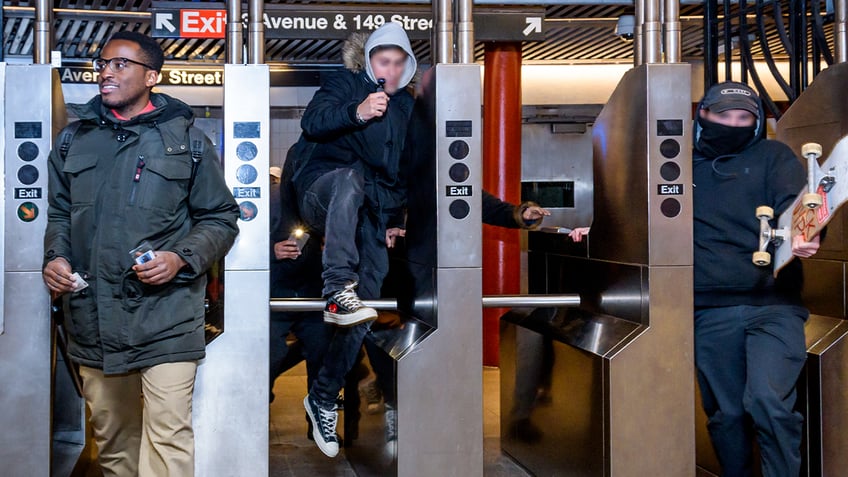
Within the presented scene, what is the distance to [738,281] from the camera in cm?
362

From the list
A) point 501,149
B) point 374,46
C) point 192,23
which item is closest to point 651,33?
point 374,46

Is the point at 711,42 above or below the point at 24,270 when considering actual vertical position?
above

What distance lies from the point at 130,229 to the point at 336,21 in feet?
10.6

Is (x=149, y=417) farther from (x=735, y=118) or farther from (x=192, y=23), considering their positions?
(x=192, y=23)

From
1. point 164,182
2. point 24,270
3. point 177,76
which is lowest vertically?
point 24,270

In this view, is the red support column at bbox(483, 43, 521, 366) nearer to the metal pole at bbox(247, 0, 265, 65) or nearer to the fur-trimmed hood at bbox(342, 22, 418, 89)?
the fur-trimmed hood at bbox(342, 22, 418, 89)

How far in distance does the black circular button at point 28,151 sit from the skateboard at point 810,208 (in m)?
2.63

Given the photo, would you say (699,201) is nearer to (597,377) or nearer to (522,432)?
(597,377)

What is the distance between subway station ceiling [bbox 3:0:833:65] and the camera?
7121mm

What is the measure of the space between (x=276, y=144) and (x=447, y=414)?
6745 millimetres

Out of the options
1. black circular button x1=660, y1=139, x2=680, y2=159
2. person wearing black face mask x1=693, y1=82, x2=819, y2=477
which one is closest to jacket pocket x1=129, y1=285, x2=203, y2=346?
black circular button x1=660, y1=139, x2=680, y2=159

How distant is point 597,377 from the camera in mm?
3754

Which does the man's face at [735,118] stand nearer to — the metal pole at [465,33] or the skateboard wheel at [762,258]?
the skateboard wheel at [762,258]

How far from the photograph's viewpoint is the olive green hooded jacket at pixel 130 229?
311 cm
